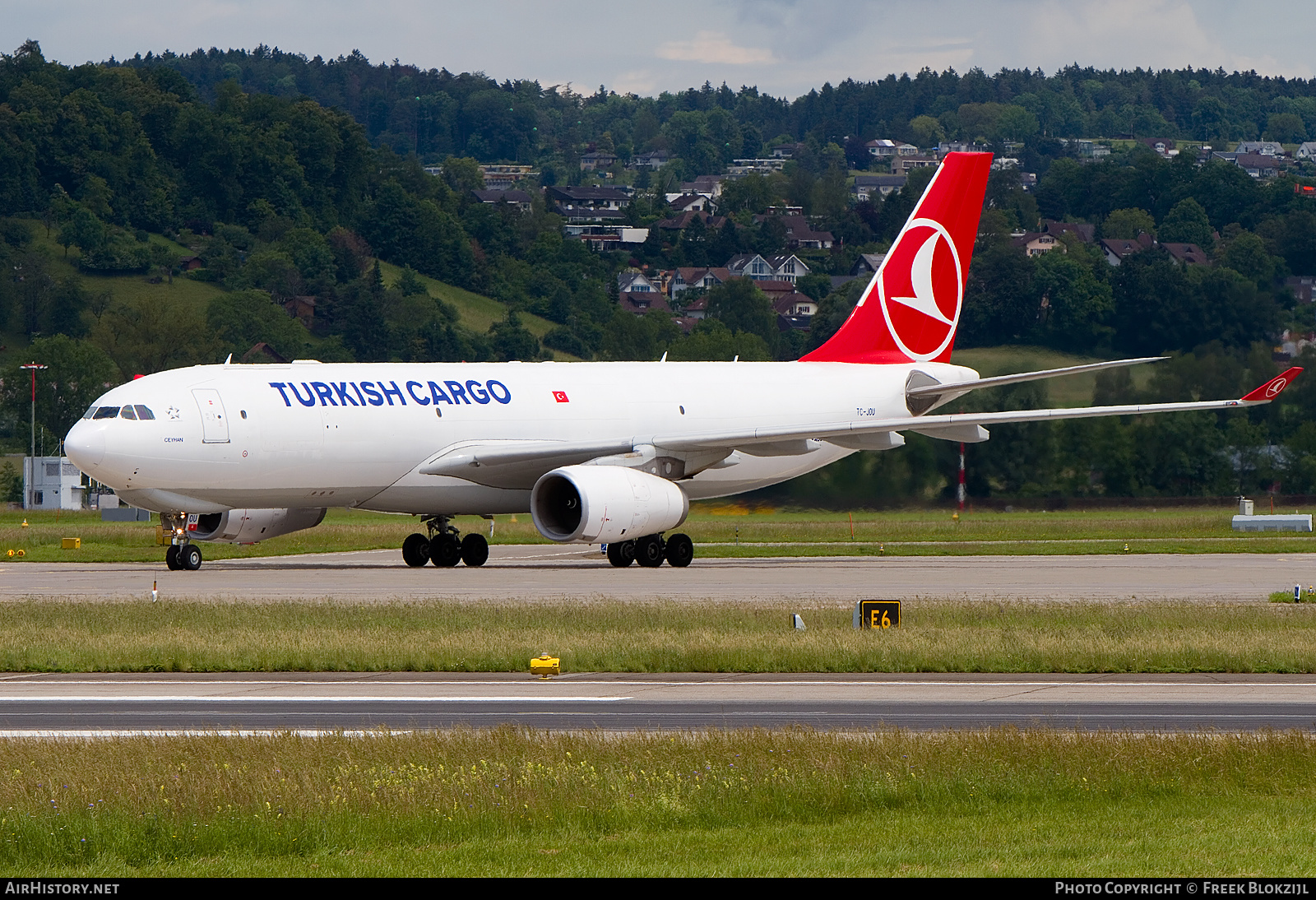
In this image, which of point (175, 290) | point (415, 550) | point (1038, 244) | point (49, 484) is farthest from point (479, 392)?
point (175, 290)

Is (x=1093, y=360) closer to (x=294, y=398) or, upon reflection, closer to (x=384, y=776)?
(x=294, y=398)

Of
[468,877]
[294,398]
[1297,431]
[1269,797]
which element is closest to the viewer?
[468,877]

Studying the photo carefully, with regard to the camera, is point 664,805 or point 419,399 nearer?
point 664,805

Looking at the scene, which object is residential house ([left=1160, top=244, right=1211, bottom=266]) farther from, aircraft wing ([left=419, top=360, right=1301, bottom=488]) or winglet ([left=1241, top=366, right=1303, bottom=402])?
winglet ([left=1241, top=366, right=1303, bottom=402])

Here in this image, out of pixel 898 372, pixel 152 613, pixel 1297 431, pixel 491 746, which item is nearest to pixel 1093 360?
pixel 1297 431

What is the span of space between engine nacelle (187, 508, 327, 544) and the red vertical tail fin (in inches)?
557

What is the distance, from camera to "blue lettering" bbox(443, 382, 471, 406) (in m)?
38.4

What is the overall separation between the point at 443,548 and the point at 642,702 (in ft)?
71.6

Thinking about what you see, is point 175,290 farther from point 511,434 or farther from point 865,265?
point 511,434

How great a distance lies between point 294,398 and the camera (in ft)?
119

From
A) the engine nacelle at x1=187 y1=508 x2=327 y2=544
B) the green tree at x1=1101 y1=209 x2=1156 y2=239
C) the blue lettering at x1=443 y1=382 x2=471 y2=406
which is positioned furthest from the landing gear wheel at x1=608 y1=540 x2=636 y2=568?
the green tree at x1=1101 y1=209 x2=1156 y2=239

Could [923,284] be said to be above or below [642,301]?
below

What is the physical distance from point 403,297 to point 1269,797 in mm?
144616

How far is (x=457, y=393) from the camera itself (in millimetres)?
38531
